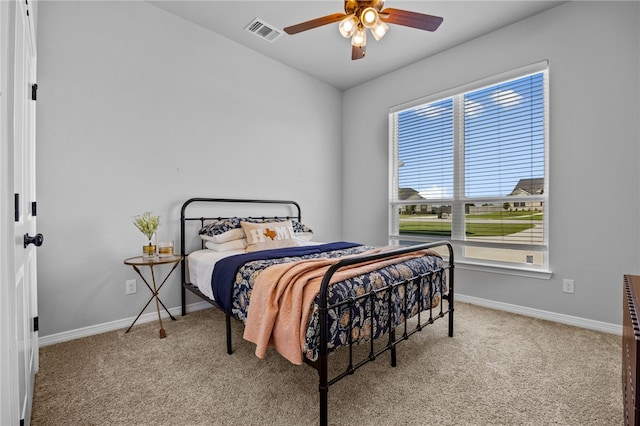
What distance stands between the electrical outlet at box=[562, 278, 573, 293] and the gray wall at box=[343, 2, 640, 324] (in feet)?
0.12

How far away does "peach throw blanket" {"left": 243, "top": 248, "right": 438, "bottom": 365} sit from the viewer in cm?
148

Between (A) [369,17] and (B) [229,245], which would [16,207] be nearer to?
(B) [229,245]

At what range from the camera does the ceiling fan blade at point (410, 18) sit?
1981 millimetres

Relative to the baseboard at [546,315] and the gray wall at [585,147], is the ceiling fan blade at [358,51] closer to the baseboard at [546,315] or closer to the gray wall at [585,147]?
the gray wall at [585,147]

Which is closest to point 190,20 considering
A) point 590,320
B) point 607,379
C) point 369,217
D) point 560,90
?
point 369,217

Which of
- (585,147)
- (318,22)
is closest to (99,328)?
(318,22)

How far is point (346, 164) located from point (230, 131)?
6.40 ft

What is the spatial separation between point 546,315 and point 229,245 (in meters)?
3.10

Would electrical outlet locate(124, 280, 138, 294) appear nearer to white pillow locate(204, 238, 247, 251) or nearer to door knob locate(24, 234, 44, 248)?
white pillow locate(204, 238, 247, 251)

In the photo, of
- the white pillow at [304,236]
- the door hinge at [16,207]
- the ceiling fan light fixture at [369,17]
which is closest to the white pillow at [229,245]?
the white pillow at [304,236]

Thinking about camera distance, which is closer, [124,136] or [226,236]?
[124,136]

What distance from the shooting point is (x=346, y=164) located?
475cm

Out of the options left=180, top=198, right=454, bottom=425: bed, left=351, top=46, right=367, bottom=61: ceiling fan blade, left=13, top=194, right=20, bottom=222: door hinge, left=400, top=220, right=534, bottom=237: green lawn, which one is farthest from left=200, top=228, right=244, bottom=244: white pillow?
left=400, top=220, right=534, bottom=237: green lawn

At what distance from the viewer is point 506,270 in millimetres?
3137
